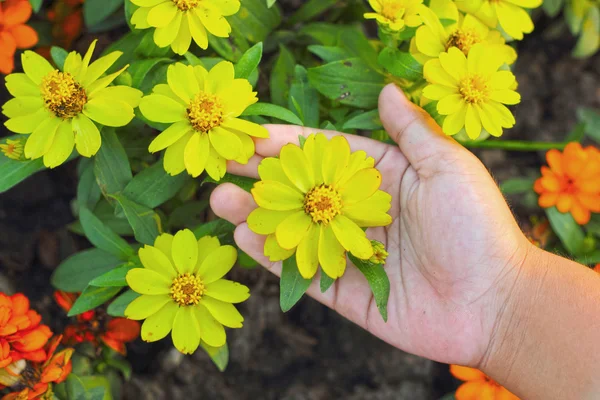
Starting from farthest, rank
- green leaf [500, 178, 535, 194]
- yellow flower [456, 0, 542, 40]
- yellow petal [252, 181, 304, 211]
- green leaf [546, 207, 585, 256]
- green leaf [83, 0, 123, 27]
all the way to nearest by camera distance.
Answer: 1. green leaf [500, 178, 535, 194]
2. green leaf [546, 207, 585, 256]
3. green leaf [83, 0, 123, 27]
4. yellow flower [456, 0, 542, 40]
5. yellow petal [252, 181, 304, 211]

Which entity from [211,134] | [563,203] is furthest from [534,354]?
[211,134]

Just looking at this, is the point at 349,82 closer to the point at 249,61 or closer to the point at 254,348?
the point at 249,61

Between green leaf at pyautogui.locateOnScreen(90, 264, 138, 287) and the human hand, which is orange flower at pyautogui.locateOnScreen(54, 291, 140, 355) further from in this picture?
the human hand

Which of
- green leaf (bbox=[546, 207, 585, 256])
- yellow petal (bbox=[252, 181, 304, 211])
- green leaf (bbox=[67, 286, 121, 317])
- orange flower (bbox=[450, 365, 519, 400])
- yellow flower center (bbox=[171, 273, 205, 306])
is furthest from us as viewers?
green leaf (bbox=[546, 207, 585, 256])

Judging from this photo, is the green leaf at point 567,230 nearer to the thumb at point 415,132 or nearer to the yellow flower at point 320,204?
the thumb at point 415,132

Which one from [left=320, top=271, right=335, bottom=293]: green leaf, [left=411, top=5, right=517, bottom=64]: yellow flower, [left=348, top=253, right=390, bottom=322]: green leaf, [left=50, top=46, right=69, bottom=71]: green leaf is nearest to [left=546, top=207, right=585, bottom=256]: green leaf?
[left=411, top=5, right=517, bottom=64]: yellow flower

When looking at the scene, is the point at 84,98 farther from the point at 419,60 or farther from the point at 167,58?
the point at 419,60
